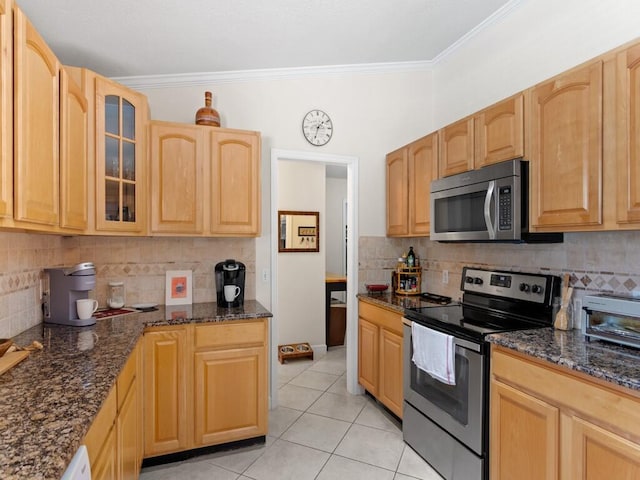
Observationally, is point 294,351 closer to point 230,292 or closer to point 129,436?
point 230,292

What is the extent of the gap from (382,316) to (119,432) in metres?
1.89

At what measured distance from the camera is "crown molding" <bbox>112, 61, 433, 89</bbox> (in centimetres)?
282

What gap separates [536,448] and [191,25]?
2943 millimetres

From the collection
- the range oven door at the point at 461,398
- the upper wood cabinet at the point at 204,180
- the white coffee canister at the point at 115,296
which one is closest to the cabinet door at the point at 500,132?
the range oven door at the point at 461,398

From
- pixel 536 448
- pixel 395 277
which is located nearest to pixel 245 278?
pixel 395 277

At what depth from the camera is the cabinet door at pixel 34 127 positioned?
1.24 meters

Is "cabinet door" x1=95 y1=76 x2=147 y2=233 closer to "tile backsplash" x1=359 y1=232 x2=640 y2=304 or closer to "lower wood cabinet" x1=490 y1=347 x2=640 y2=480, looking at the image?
"tile backsplash" x1=359 y1=232 x2=640 y2=304

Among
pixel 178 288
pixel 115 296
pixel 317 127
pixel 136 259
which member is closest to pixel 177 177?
pixel 136 259

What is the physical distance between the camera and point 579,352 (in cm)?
150

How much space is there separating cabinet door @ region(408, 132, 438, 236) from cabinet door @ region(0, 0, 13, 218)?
2366 millimetres

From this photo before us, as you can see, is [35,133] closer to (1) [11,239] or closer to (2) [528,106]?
(1) [11,239]

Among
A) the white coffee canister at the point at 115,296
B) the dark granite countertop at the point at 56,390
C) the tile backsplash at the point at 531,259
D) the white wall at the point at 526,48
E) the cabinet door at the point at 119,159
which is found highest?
the white wall at the point at 526,48

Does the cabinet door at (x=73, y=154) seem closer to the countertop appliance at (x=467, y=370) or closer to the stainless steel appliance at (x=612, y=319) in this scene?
the countertop appliance at (x=467, y=370)

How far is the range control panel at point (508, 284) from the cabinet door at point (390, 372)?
65 cm
